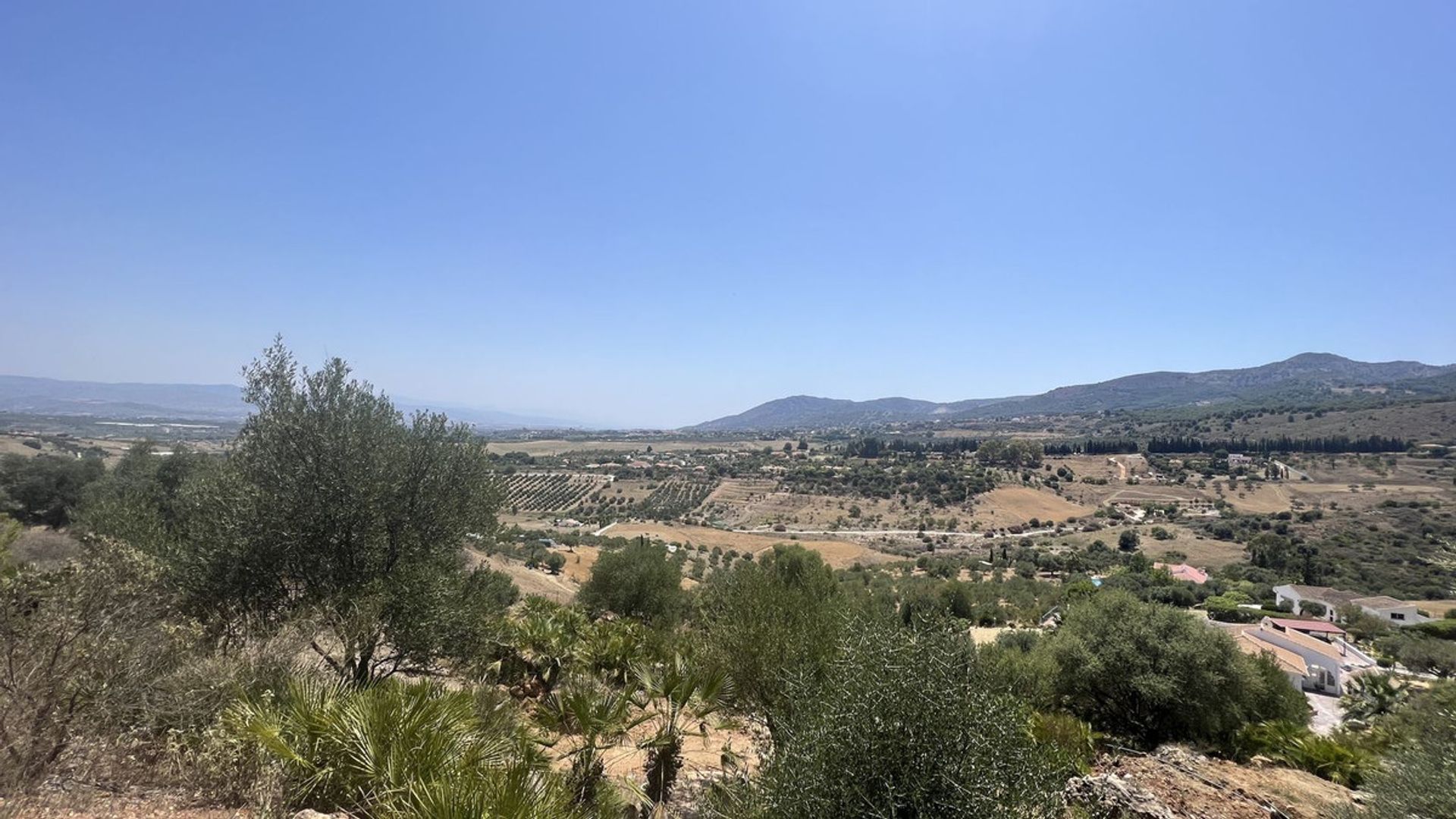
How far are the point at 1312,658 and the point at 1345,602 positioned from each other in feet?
63.0

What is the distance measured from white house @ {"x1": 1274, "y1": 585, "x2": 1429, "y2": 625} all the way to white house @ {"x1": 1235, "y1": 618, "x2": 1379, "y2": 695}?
11.9 m

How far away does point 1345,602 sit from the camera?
44.3 meters

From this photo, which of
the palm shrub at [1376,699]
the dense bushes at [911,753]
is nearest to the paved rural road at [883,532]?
the palm shrub at [1376,699]

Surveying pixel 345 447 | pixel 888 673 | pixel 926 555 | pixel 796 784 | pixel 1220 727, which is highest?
pixel 345 447

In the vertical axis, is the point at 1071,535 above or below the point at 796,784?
below

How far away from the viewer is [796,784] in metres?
5.82

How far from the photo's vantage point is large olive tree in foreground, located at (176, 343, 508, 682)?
36.2 ft

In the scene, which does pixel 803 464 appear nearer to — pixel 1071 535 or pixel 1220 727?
pixel 1071 535

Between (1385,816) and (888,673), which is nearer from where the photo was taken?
(888,673)

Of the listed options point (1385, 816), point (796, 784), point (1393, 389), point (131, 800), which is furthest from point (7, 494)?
point (1393, 389)

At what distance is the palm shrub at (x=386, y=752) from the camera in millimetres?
5270

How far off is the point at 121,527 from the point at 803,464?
13114 cm

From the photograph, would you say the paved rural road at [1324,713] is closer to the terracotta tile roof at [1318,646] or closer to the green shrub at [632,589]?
the terracotta tile roof at [1318,646]

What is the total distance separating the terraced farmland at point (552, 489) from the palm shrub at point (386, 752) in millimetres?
79150
